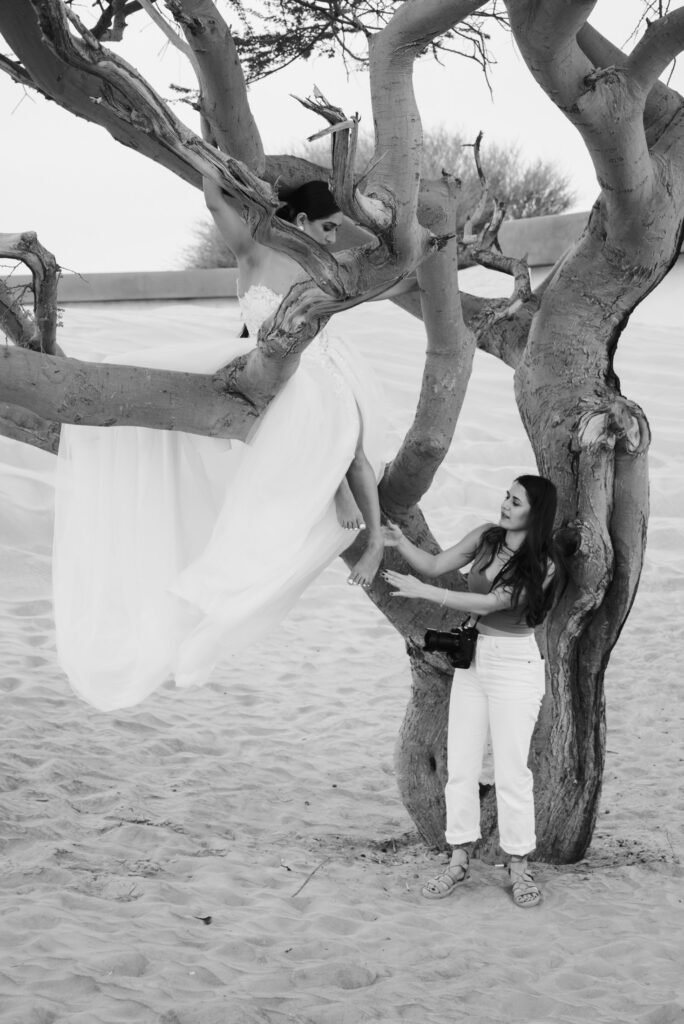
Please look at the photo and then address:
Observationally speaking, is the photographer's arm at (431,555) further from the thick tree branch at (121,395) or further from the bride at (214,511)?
the thick tree branch at (121,395)

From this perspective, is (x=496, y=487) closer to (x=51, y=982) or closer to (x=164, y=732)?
(x=164, y=732)

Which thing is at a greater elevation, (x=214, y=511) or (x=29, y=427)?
(x=29, y=427)

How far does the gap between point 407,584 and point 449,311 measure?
87cm

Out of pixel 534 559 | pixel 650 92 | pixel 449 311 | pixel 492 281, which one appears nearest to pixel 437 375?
pixel 449 311

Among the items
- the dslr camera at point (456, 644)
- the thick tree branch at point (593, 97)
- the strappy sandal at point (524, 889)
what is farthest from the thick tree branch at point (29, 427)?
the strappy sandal at point (524, 889)

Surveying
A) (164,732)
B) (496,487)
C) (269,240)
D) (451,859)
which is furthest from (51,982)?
(496,487)

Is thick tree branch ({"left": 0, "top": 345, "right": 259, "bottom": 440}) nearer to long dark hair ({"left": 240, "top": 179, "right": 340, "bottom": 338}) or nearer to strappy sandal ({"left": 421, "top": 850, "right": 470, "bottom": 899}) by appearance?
long dark hair ({"left": 240, "top": 179, "right": 340, "bottom": 338})

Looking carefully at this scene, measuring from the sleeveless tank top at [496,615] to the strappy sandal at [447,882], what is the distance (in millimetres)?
760

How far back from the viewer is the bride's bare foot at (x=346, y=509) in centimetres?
324

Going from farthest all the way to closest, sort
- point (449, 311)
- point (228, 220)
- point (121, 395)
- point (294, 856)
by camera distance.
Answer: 1. point (294, 856)
2. point (449, 311)
3. point (228, 220)
4. point (121, 395)

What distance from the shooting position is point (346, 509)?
3.25 m

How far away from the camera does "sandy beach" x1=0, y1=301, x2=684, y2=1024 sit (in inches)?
118

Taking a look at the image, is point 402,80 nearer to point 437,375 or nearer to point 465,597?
point 437,375

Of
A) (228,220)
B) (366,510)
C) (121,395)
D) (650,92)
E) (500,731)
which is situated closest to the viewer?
(121,395)
